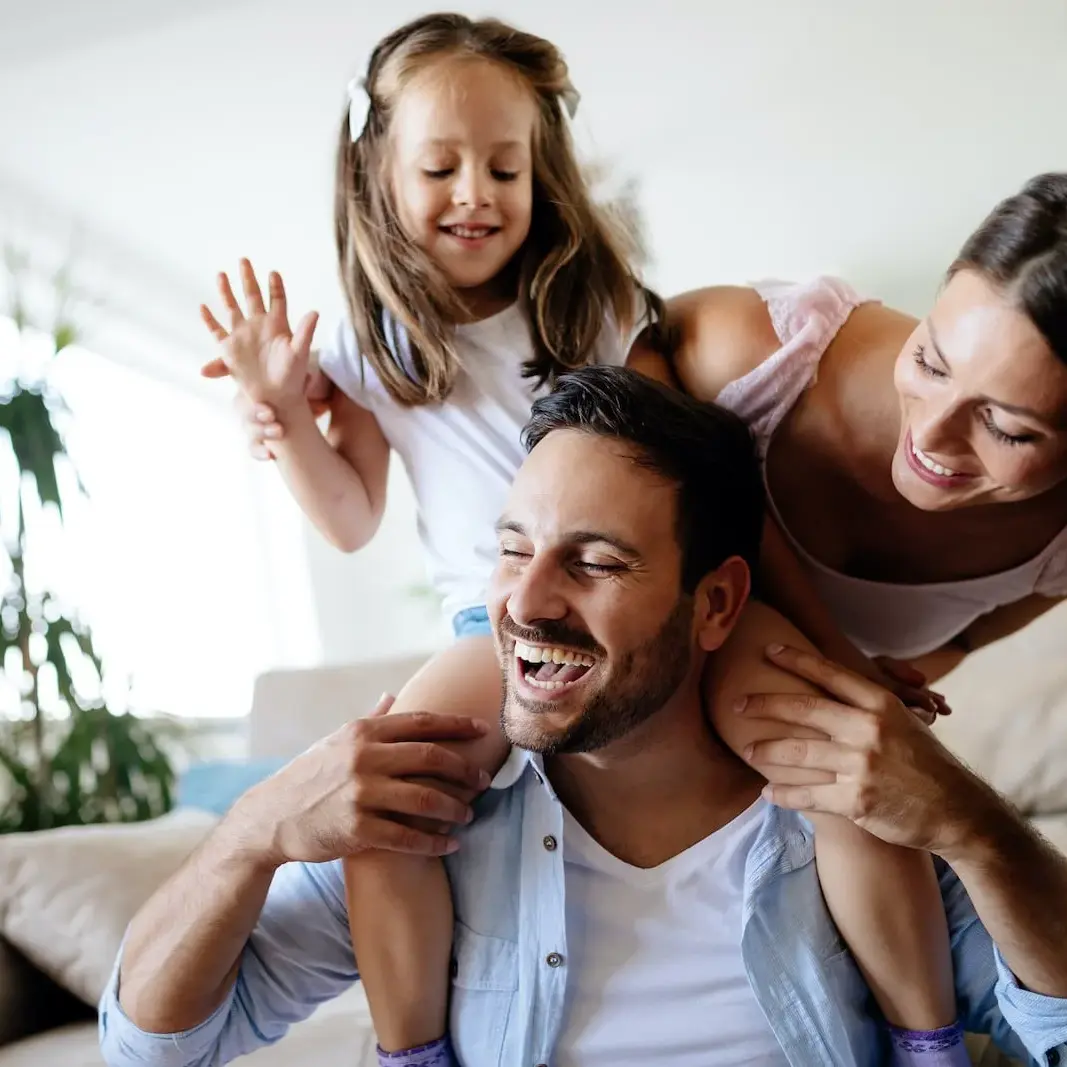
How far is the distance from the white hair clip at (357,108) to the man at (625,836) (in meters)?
0.56

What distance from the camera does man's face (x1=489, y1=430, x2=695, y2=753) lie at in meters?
1.26

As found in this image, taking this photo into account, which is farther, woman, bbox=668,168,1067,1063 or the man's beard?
the man's beard

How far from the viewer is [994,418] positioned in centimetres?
117

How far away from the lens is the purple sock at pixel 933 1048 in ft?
4.10

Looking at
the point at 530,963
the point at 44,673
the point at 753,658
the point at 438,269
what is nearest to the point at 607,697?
the point at 753,658

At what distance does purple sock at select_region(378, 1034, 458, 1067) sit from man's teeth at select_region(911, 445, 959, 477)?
32.7 inches

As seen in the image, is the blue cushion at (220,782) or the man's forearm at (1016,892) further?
the blue cushion at (220,782)

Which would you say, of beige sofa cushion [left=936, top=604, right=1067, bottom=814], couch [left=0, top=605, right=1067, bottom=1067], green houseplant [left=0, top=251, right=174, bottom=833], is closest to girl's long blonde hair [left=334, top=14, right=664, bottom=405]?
couch [left=0, top=605, right=1067, bottom=1067]

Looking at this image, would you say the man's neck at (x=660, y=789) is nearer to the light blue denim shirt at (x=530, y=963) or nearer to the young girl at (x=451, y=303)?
the light blue denim shirt at (x=530, y=963)

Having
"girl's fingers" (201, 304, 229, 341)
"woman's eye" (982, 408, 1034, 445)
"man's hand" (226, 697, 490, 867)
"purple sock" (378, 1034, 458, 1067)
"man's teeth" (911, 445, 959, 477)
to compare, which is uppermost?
"girl's fingers" (201, 304, 229, 341)

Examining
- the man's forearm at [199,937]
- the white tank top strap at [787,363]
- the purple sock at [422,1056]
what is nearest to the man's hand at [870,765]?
the white tank top strap at [787,363]

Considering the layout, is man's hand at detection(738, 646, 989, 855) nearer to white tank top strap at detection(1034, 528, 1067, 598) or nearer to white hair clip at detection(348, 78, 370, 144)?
white tank top strap at detection(1034, 528, 1067, 598)

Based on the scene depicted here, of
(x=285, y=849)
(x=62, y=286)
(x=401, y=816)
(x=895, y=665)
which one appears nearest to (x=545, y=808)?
(x=401, y=816)

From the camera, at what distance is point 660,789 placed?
1.38m
